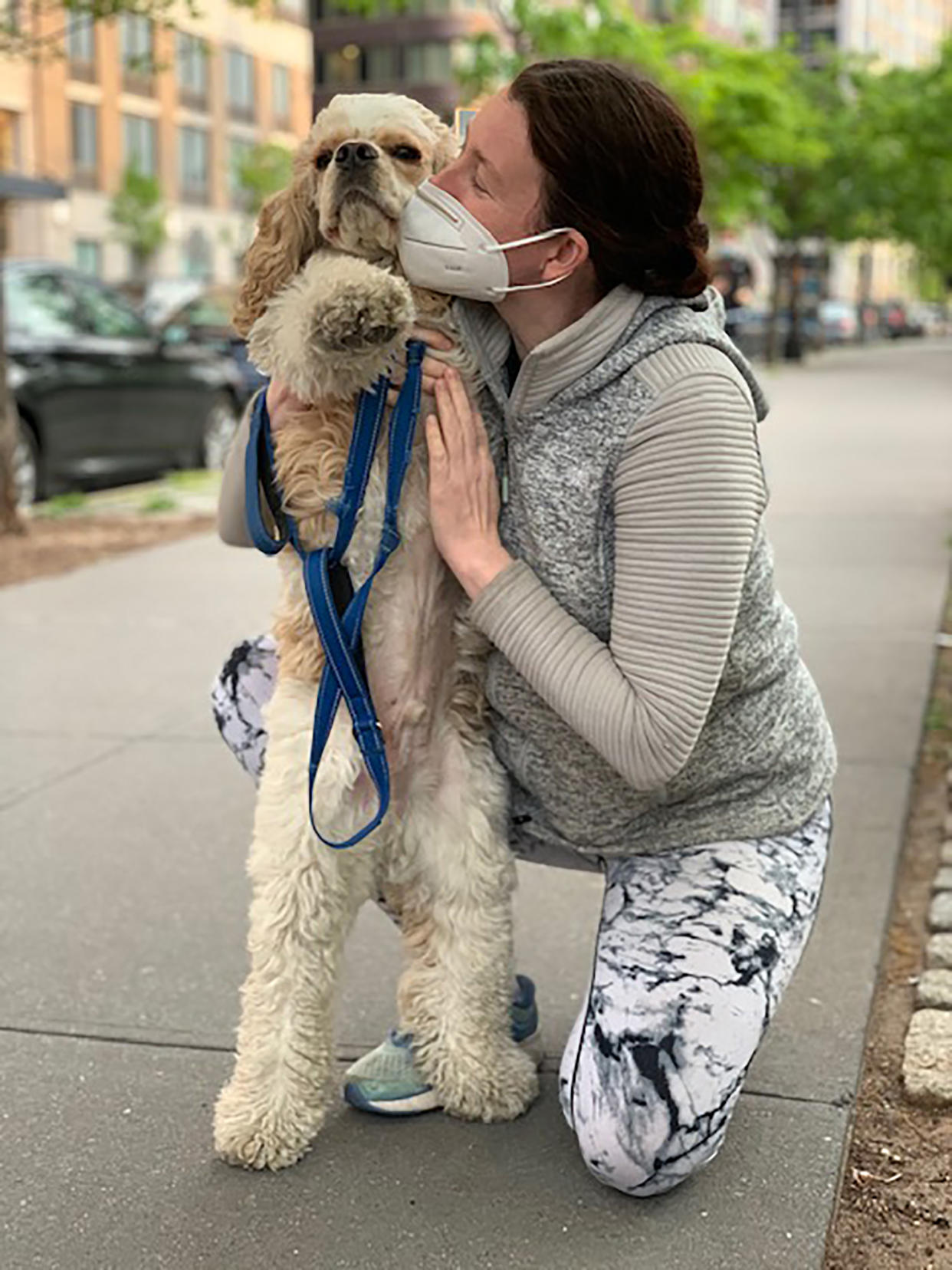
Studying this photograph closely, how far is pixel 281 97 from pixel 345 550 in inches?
2407

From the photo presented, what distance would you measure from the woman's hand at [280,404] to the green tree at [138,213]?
48.0 metres

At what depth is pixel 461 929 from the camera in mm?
2992

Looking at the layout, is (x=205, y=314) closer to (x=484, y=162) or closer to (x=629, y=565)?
(x=484, y=162)

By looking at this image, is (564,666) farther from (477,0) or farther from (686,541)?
(477,0)

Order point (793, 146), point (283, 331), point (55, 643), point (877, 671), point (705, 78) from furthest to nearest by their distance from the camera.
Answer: point (793, 146)
point (705, 78)
point (55, 643)
point (877, 671)
point (283, 331)

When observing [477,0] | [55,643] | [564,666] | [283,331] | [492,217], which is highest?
[477,0]

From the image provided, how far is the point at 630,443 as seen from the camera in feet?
9.03

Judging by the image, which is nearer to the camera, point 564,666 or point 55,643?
point 564,666

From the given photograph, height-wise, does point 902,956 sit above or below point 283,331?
below

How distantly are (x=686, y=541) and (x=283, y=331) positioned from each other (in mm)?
707

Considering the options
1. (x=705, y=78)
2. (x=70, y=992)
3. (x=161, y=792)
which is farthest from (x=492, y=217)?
(x=705, y=78)

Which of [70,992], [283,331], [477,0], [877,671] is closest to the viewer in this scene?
[283,331]

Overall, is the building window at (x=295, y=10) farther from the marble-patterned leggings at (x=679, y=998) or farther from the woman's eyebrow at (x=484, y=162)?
the marble-patterned leggings at (x=679, y=998)

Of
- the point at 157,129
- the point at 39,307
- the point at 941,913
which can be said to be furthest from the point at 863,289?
the point at 941,913
